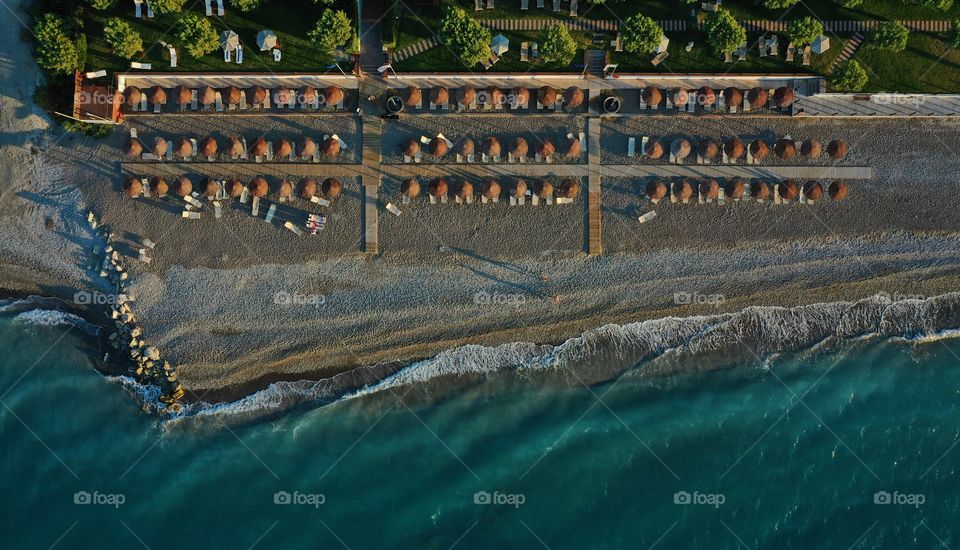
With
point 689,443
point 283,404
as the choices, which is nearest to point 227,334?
point 283,404

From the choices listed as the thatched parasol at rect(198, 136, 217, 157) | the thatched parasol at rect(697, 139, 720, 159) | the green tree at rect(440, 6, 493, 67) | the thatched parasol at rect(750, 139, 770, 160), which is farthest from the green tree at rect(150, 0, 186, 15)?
the thatched parasol at rect(750, 139, 770, 160)

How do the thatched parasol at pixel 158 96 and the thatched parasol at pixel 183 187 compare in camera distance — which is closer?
the thatched parasol at pixel 158 96

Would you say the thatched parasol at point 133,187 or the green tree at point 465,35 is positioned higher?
the green tree at point 465,35

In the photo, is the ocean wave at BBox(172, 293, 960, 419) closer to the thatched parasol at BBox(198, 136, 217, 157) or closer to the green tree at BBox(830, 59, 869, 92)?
the green tree at BBox(830, 59, 869, 92)

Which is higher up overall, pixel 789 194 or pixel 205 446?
pixel 789 194

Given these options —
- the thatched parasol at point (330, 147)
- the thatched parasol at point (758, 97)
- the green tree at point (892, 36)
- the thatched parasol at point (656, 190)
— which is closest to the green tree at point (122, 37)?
the thatched parasol at point (330, 147)

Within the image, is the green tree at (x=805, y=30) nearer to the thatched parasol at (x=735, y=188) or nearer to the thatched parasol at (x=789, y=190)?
the thatched parasol at (x=789, y=190)

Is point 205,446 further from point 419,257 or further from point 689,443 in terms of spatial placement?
point 689,443

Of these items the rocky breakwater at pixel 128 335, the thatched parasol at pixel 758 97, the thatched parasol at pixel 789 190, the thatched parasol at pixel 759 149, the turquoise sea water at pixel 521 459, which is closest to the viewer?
the thatched parasol at pixel 758 97
